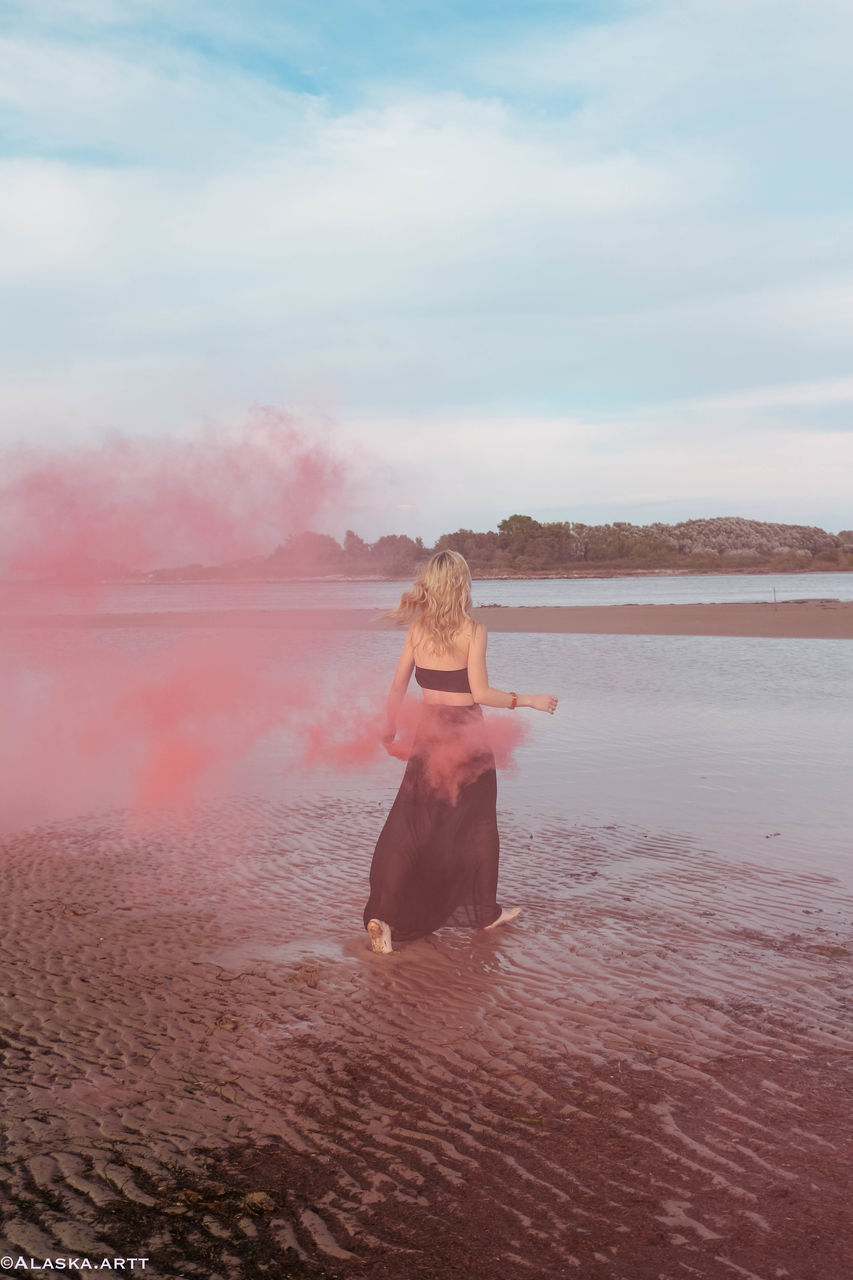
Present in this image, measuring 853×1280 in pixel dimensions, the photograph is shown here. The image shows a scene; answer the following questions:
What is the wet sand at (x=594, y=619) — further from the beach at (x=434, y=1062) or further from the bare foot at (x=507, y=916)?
the bare foot at (x=507, y=916)

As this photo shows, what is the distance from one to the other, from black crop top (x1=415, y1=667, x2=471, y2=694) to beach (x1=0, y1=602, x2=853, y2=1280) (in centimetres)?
155

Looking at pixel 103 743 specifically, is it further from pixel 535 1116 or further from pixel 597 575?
pixel 597 575

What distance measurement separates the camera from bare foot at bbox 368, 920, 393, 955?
6098 mm

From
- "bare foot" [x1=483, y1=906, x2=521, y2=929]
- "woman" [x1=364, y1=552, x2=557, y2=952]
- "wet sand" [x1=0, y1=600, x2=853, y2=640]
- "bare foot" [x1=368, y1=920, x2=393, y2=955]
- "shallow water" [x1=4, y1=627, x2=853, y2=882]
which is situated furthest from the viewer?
"wet sand" [x1=0, y1=600, x2=853, y2=640]

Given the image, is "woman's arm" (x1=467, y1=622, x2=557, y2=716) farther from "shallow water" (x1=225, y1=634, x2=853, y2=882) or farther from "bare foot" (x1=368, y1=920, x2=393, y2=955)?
"shallow water" (x1=225, y1=634, x2=853, y2=882)

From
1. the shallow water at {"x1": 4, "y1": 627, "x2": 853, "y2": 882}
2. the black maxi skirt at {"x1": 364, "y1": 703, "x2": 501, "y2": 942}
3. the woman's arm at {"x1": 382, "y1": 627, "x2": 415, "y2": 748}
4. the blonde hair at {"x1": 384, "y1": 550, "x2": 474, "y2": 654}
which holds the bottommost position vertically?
the shallow water at {"x1": 4, "y1": 627, "x2": 853, "y2": 882}

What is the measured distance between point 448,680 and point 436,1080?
246 centimetres

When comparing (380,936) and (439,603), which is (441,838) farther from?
(439,603)

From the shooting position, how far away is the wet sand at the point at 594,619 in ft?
116

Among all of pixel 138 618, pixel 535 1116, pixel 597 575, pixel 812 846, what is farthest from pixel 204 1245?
pixel 597 575

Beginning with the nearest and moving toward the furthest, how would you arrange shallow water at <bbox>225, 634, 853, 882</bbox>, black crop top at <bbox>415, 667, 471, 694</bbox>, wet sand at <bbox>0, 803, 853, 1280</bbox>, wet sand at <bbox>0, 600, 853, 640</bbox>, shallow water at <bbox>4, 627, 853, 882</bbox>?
1. wet sand at <bbox>0, 803, 853, 1280</bbox>
2. black crop top at <bbox>415, 667, 471, 694</bbox>
3. shallow water at <bbox>225, 634, 853, 882</bbox>
4. shallow water at <bbox>4, 627, 853, 882</bbox>
5. wet sand at <bbox>0, 600, 853, 640</bbox>

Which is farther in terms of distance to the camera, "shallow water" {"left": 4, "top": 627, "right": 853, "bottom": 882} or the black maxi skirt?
"shallow water" {"left": 4, "top": 627, "right": 853, "bottom": 882}

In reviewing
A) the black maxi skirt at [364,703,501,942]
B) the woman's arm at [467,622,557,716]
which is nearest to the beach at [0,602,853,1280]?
the black maxi skirt at [364,703,501,942]

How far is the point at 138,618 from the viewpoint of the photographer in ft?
155
